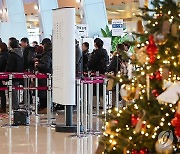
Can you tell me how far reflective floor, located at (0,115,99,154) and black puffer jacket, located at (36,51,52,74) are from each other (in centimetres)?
169

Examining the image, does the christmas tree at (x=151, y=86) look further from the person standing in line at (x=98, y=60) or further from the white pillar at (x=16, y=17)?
the white pillar at (x=16, y=17)

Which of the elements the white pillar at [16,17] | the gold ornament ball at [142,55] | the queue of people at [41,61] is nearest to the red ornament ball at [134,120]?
the gold ornament ball at [142,55]

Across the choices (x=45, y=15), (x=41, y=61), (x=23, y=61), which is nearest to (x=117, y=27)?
(x=45, y=15)

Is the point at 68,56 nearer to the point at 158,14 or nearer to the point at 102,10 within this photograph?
the point at 158,14

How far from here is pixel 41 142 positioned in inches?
278

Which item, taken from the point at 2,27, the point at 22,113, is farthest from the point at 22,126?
the point at 2,27

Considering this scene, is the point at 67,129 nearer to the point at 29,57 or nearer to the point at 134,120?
the point at 29,57

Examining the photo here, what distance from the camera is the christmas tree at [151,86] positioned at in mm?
2916

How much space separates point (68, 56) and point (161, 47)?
184 inches

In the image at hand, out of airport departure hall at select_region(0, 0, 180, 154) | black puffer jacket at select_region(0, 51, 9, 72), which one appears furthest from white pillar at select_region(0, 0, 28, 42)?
black puffer jacket at select_region(0, 51, 9, 72)

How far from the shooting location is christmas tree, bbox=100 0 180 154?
9.57 ft

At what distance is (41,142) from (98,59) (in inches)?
148

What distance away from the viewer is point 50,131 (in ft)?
26.4

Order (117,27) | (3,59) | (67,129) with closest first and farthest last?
1. (67,129)
2. (3,59)
3. (117,27)
